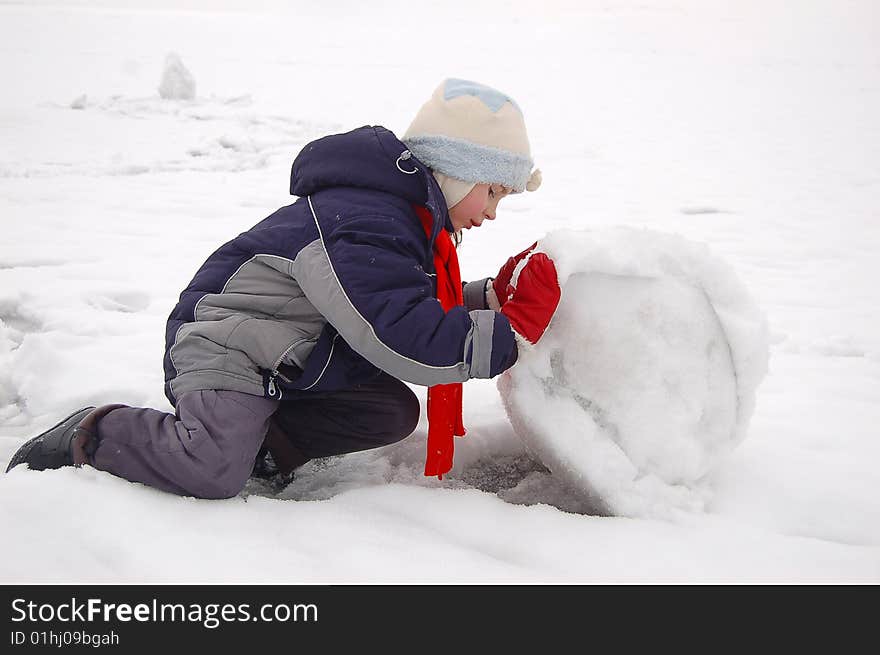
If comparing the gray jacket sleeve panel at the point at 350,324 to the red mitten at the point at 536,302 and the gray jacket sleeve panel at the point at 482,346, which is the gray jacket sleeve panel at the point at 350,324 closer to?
the gray jacket sleeve panel at the point at 482,346

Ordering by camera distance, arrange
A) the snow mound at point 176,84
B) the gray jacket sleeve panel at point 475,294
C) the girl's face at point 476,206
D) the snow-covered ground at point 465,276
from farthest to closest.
Answer: the snow mound at point 176,84
the gray jacket sleeve panel at point 475,294
the girl's face at point 476,206
the snow-covered ground at point 465,276

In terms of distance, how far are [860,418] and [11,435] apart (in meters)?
2.30

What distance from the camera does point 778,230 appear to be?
4340mm

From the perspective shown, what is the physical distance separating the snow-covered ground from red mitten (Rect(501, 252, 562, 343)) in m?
0.38

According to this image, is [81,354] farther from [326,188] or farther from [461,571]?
[461,571]

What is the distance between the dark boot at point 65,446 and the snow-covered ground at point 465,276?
78mm

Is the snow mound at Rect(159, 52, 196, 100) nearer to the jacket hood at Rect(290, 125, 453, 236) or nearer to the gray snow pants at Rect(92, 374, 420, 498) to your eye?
the jacket hood at Rect(290, 125, 453, 236)

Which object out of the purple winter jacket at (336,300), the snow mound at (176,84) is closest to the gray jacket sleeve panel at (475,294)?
the purple winter jacket at (336,300)

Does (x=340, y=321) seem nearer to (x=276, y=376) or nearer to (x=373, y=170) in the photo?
(x=276, y=376)

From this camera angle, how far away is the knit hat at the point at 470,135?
5.63ft

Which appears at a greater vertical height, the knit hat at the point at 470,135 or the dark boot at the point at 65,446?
the knit hat at the point at 470,135

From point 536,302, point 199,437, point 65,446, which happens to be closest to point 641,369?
point 536,302

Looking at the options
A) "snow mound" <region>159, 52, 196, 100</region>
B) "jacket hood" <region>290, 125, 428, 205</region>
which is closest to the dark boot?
"jacket hood" <region>290, 125, 428, 205</region>

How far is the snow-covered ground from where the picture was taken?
1.38 meters
